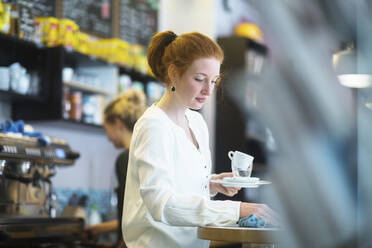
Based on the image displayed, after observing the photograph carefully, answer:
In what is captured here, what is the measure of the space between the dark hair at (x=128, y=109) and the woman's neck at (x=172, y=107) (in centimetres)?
147

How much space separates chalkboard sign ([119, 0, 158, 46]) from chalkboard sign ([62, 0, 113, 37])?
184mm

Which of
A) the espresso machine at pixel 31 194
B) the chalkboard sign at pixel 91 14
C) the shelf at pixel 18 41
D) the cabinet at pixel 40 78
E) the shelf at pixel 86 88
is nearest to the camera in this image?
the espresso machine at pixel 31 194

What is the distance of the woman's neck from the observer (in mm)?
1813

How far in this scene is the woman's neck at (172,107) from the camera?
5.95ft

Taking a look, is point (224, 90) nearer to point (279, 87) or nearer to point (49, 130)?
point (279, 87)

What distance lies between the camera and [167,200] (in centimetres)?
157

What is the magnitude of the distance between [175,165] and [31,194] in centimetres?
157

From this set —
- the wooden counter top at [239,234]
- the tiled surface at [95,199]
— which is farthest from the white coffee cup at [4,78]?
the wooden counter top at [239,234]

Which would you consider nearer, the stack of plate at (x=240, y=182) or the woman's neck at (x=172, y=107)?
the stack of plate at (x=240, y=182)

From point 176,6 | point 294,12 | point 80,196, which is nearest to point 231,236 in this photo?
point 294,12

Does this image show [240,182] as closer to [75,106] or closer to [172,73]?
[172,73]

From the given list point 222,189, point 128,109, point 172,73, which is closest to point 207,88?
point 172,73

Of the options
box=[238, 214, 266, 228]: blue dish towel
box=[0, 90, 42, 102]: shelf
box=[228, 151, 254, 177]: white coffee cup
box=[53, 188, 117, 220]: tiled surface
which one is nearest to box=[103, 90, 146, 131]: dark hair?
box=[0, 90, 42, 102]: shelf

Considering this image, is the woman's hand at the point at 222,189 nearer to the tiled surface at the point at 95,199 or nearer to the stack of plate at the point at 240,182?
the stack of plate at the point at 240,182
